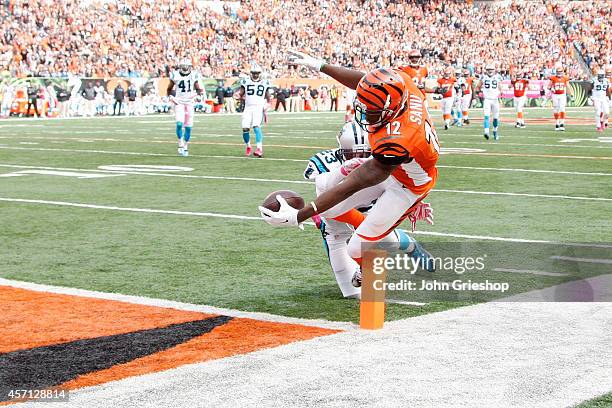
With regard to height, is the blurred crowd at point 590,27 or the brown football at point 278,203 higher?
the blurred crowd at point 590,27

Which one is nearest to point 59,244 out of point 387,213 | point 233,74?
point 387,213

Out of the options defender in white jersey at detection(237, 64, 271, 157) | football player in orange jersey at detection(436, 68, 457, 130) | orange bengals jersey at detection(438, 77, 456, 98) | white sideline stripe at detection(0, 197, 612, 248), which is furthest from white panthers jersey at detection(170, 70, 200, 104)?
orange bengals jersey at detection(438, 77, 456, 98)

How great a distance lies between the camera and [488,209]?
10.4 meters

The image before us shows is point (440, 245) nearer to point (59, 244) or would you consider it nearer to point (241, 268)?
point (241, 268)

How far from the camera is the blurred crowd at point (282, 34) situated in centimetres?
3859

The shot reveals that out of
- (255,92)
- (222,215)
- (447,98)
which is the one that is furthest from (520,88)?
(222,215)

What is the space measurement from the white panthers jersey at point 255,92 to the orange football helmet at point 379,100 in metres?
14.0

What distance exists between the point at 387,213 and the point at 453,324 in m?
0.70

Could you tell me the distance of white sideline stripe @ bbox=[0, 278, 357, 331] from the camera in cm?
545

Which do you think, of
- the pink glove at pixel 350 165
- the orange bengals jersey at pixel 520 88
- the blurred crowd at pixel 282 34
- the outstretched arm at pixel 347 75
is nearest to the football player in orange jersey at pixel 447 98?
the orange bengals jersey at pixel 520 88

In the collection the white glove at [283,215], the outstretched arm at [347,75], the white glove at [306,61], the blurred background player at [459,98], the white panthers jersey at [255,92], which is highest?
the white glove at [306,61]

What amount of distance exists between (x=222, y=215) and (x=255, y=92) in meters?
9.44

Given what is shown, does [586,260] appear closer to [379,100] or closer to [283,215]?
[379,100]

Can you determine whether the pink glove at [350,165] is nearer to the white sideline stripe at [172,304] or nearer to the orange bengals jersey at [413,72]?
the white sideline stripe at [172,304]
